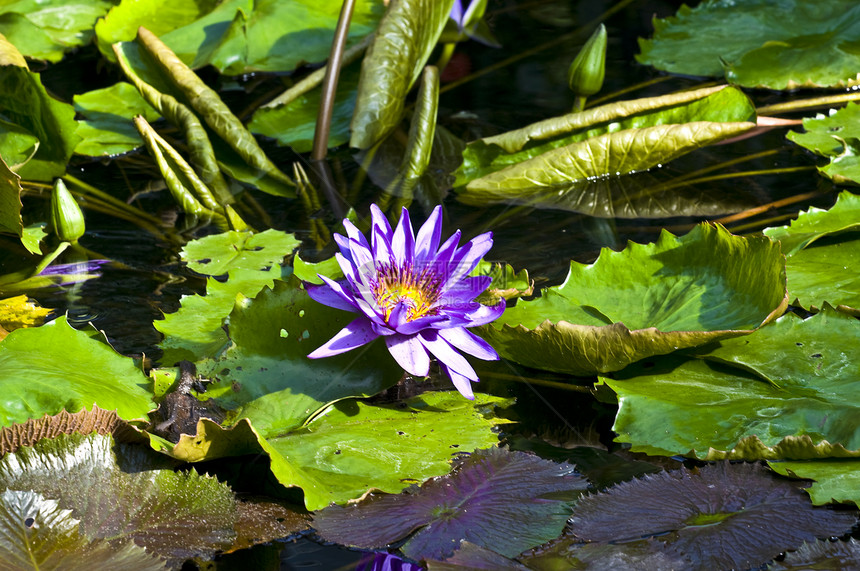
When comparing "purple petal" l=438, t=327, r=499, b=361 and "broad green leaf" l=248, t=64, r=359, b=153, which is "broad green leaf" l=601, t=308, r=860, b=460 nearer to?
"purple petal" l=438, t=327, r=499, b=361

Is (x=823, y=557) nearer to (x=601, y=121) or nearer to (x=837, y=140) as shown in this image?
(x=601, y=121)

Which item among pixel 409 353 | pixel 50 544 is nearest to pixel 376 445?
pixel 409 353

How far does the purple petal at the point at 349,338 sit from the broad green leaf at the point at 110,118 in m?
1.79

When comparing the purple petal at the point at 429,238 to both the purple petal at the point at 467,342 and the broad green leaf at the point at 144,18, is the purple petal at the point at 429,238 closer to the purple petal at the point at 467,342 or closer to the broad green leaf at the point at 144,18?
the purple petal at the point at 467,342

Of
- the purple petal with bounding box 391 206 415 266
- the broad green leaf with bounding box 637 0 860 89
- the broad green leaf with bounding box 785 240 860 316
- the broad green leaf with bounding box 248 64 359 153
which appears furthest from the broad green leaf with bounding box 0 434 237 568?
the broad green leaf with bounding box 637 0 860 89

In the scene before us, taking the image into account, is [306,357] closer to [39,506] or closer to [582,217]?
[39,506]

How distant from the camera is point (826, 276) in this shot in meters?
1.94

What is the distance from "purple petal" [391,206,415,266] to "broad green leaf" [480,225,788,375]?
0.76 ft

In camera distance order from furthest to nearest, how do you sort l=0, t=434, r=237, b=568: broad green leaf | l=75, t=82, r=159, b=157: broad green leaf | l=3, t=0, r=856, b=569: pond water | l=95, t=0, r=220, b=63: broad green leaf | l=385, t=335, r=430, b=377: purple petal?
l=95, t=0, r=220, b=63: broad green leaf < l=75, t=82, r=159, b=157: broad green leaf < l=3, t=0, r=856, b=569: pond water < l=385, t=335, r=430, b=377: purple petal < l=0, t=434, r=237, b=568: broad green leaf

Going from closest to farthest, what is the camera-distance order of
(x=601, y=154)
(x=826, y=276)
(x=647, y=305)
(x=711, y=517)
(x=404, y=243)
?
(x=711, y=517)
(x=404, y=243)
(x=647, y=305)
(x=826, y=276)
(x=601, y=154)

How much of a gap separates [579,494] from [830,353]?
654 millimetres

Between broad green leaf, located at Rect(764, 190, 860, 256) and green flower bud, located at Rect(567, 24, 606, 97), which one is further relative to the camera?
green flower bud, located at Rect(567, 24, 606, 97)

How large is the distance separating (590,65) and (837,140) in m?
0.87

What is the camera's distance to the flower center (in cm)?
161
